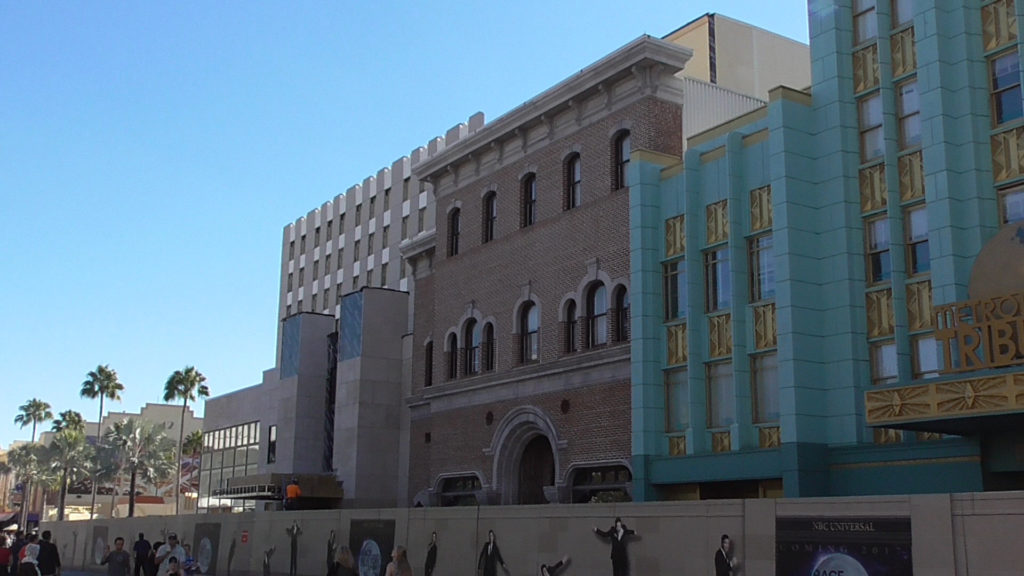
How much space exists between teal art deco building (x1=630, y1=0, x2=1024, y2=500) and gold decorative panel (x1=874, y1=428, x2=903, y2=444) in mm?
35

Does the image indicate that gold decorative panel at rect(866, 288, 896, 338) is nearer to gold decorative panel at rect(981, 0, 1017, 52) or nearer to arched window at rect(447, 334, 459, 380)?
gold decorative panel at rect(981, 0, 1017, 52)

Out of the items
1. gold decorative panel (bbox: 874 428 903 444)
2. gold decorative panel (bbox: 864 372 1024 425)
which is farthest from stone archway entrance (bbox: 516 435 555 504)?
gold decorative panel (bbox: 864 372 1024 425)

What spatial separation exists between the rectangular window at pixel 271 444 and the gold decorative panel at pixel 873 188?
35.4 metres

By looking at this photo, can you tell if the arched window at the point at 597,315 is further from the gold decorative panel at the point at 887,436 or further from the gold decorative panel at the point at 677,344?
the gold decorative panel at the point at 887,436

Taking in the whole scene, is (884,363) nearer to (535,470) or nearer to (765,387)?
(765,387)

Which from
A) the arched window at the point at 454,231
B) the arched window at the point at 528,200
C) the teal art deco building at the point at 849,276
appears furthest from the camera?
the arched window at the point at 454,231

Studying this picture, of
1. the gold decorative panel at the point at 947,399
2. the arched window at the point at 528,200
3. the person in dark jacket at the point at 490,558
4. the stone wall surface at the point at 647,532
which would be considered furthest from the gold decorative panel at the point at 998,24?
the arched window at the point at 528,200

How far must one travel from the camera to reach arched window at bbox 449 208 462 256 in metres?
42.9

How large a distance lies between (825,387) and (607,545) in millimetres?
7697

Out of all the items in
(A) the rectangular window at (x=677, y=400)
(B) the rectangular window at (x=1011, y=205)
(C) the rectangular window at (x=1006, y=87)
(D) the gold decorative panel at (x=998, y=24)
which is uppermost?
(D) the gold decorative panel at (x=998, y=24)

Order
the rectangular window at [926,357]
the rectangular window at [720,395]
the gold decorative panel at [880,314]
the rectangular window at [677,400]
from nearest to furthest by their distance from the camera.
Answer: the rectangular window at [926,357] < the gold decorative panel at [880,314] < the rectangular window at [720,395] < the rectangular window at [677,400]

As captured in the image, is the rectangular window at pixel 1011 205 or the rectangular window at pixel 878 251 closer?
the rectangular window at pixel 1011 205

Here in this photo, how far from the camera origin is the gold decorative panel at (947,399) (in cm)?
1977

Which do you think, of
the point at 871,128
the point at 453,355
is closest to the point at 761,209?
the point at 871,128
